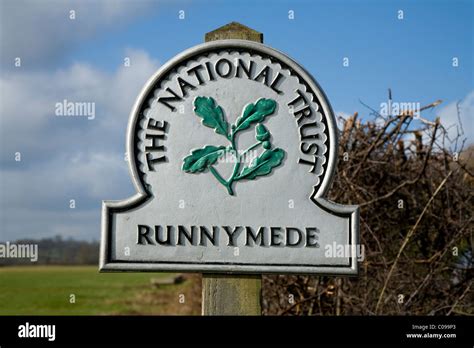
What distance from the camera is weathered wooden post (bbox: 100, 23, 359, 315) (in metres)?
4.09

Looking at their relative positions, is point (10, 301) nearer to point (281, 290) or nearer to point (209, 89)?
point (281, 290)

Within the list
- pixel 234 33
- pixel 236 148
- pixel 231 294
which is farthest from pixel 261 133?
pixel 231 294

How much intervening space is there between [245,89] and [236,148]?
0.36m

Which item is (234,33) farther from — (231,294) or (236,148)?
(231,294)

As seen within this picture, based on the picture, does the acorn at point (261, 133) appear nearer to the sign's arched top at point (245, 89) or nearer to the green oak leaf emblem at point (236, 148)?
the green oak leaf emblem at point (236, 148)

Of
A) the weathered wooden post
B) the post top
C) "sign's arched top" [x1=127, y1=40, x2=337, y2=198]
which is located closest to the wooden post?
the weathered wooden post

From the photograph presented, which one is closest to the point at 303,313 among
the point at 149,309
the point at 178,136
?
the point at 178,136

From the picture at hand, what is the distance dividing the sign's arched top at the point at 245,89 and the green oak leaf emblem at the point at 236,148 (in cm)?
4

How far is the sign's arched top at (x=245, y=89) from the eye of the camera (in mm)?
4137

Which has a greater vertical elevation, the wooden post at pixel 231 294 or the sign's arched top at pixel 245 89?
the sign's arched top at pixel 245 89

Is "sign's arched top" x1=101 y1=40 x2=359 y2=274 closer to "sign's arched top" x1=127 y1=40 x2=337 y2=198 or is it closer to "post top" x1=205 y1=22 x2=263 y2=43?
"sign's arched top" x1=127 y1=40 x2=337 y2=198

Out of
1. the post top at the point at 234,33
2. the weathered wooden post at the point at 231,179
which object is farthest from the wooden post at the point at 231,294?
the post top at the point at 234,33

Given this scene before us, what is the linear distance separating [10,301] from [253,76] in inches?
412

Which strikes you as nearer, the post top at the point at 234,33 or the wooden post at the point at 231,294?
the wooden post at the point at 231,294
